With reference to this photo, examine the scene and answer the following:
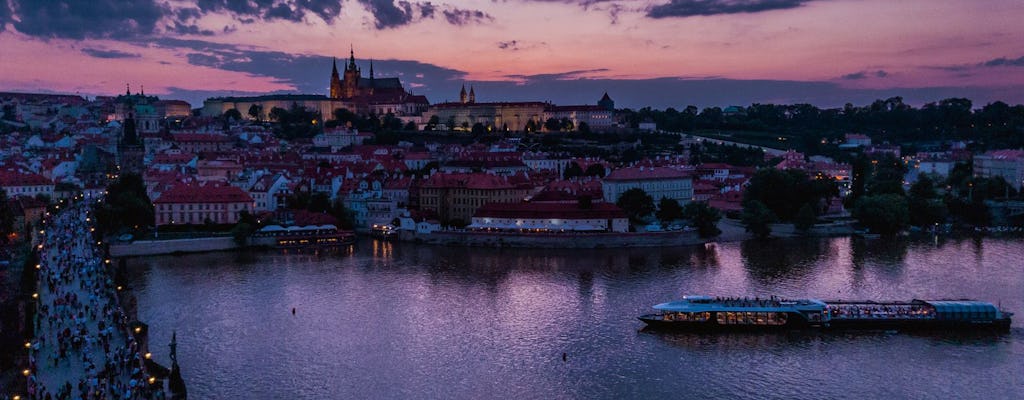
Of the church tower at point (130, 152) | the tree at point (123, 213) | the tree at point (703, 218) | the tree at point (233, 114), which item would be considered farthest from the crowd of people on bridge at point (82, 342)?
the tree at point (233, 114)

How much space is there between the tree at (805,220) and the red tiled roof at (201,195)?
1511 cm

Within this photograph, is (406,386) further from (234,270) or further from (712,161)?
(712,161)

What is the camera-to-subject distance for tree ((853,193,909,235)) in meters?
26.4

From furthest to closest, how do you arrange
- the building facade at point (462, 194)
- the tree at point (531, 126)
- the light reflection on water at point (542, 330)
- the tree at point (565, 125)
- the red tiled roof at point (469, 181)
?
the tree at point (531, 126) → the tree at point (565, 125) → the red tiled roof at point (469, 181) → the building facade at point (462, 194) → the light reflection on water at point (542, 330)


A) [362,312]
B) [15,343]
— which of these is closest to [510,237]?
[362,312]

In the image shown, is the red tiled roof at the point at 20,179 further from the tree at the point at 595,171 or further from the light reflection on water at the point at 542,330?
the tree at the point at 595,171

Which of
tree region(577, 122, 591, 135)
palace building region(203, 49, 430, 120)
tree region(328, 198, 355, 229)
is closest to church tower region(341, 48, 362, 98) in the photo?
palace building region(203, 49, 430, 120)

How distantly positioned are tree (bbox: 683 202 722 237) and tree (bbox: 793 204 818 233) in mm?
2272

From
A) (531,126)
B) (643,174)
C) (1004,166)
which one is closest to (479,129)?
(531,126)

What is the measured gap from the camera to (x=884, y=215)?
86.6ft

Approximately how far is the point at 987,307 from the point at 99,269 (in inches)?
580

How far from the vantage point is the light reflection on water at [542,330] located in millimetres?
11875

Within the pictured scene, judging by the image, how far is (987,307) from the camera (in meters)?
14.7

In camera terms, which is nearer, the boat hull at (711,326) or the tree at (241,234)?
Answer: the boat hull at (711,326)
